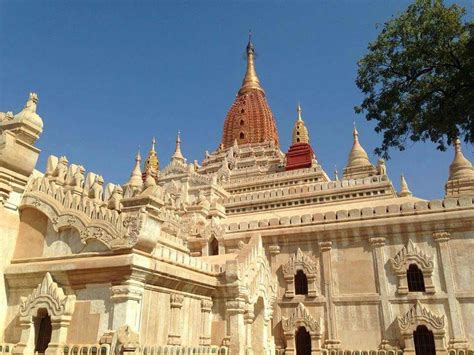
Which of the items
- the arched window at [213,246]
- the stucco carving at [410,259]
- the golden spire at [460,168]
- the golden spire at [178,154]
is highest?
the golden spire at [178,154]

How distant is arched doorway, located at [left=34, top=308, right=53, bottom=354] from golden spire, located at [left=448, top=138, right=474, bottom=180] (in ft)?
102

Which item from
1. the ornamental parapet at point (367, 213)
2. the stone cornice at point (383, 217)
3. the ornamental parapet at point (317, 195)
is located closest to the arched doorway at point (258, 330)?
the stone cornice at point (383, 217)

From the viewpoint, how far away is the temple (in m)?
10.9

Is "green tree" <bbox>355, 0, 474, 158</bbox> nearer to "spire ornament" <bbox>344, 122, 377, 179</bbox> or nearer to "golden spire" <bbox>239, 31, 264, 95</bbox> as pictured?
"spire ornament" <bbox>344, 122, 377, 179</bbox>

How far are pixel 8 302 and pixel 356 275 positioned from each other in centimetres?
1519

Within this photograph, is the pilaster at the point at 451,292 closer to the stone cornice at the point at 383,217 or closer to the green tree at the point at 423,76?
the stone cornice at the point at 383,217

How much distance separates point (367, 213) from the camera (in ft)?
70.1

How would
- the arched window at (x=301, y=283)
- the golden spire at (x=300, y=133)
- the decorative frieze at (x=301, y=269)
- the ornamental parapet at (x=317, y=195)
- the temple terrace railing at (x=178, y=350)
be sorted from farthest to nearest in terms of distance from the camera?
the golden spire at (x=300, y=133) < the ornamental parapet at (x=317, y=195) < the arched window at (x=301, y=283) < the decorative frieze at (x=301, y=269) < the temple terrace railing at (x=178, y=350)

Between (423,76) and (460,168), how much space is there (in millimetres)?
22522

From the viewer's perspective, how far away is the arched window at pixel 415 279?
65.0 feet

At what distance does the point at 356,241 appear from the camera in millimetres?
21281

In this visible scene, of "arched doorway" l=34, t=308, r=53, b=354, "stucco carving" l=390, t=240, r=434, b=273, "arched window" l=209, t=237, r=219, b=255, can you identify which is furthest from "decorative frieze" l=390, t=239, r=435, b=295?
"arched doorway" l=34, t=308, r=53, b=354

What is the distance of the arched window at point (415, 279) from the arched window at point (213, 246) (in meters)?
9.78

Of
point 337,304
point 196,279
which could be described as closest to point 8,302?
point 196,279
